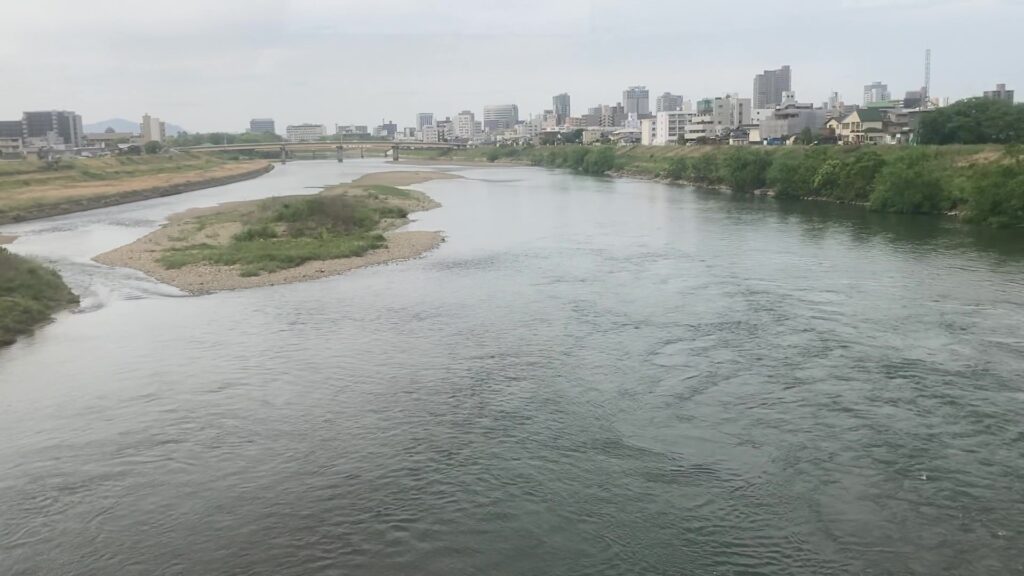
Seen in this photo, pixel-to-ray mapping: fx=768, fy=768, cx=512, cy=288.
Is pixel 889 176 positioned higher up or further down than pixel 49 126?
further down

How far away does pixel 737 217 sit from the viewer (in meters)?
31.7

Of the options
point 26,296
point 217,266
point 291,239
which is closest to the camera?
point 26,296

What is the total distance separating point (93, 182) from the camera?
50.1 meters

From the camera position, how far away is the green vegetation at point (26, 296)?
14.6 meters

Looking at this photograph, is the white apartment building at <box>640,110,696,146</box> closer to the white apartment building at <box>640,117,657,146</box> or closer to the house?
the white apartment building at <box>640,117,657,146</box>

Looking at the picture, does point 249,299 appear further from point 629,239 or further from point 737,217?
point 737,217

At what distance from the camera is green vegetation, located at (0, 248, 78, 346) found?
47.8 feet

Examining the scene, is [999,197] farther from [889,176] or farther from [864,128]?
[864,128]

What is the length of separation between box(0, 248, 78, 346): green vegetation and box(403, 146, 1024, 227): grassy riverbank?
2790 cm

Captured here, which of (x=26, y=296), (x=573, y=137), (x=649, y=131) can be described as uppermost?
(x=573, y=137)

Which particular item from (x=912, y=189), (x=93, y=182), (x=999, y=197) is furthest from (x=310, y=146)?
(x=999, y=197)

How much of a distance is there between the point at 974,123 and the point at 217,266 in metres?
40.6

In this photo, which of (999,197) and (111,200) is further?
(111,200)

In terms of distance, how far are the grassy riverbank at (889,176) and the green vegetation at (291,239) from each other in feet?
67.6
